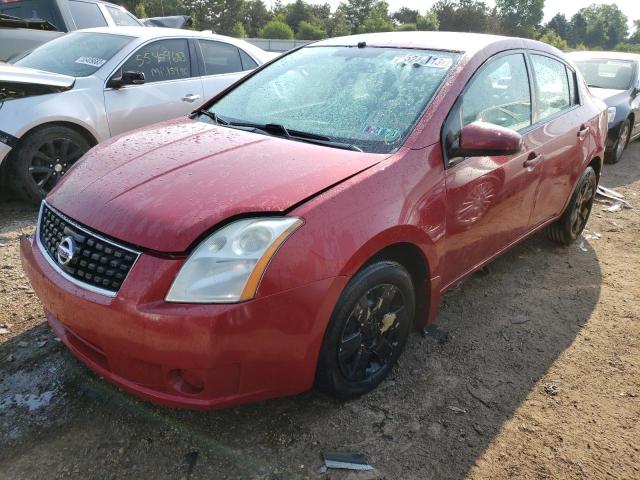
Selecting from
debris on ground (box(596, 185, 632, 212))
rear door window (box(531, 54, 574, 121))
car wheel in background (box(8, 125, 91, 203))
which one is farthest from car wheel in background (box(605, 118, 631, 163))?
car wheel in background (box(8, 125, 91, 203))

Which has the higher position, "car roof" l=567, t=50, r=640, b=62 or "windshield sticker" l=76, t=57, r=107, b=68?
"windshield sticker" l=76, t=57, r=107, b=68

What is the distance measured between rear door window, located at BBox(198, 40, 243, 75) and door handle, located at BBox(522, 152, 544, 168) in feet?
12.4

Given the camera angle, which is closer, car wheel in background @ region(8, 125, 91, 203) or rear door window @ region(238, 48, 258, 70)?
car wheel in background @ region(8, 125, 91, 203)

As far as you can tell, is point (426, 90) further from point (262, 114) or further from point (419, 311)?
point (419, 311)

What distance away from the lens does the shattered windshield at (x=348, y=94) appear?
254cm

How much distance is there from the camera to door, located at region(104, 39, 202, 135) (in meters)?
4.96

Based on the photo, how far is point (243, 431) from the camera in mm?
2191

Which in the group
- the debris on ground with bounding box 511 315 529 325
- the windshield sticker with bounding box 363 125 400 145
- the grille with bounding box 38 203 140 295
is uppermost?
the windshield sticker with bounding box 363 125 400 145

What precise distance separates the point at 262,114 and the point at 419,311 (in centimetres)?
137

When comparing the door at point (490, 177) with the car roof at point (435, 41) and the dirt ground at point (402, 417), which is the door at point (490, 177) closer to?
the car roof at point (435, 41)

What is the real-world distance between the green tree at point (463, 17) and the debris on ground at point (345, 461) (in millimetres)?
77089

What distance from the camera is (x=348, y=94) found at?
2.79 meters

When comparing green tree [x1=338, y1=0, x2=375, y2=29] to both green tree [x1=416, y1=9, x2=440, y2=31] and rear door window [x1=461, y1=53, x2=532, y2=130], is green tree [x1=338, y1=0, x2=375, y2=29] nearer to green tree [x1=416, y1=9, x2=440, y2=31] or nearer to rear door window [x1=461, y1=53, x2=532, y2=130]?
green tree [x1=416, y1=9, x2=440, y2=31]

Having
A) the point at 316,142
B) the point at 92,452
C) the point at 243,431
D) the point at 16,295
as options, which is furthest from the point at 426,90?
the point at 16,295
